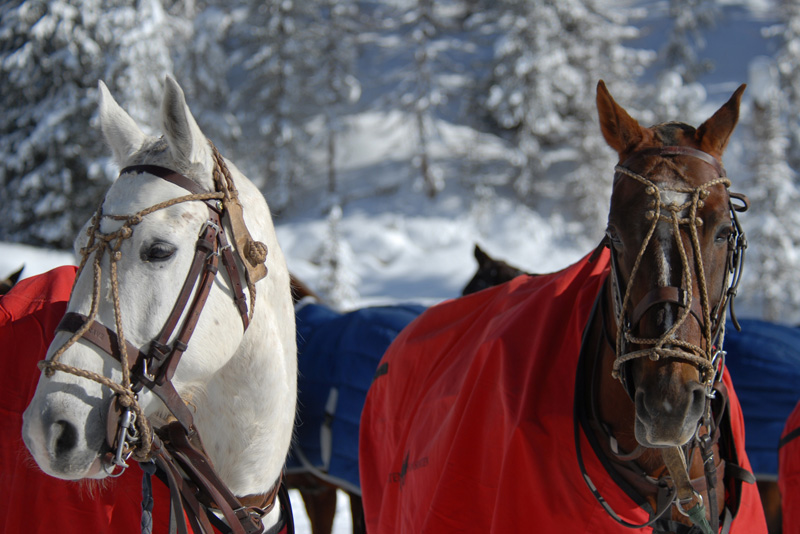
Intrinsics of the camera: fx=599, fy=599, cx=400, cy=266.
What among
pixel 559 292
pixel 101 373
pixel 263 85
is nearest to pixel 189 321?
pixel 101 373

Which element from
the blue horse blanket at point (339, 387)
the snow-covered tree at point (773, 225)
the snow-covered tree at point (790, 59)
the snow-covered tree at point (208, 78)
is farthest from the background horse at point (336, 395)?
the snow-covered tree at point (790, 59)

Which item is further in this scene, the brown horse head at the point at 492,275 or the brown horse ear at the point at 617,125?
the brown horse head at the point at 492,275

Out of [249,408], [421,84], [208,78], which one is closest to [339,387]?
[249,408]

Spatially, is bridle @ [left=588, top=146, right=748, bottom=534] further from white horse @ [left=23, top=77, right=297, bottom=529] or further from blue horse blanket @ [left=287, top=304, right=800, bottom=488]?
blue horse blanket @ [left=287, top=304, right=800, bottom=488]

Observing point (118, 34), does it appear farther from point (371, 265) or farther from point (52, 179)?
point (371, 265)

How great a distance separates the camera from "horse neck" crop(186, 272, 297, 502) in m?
2.08

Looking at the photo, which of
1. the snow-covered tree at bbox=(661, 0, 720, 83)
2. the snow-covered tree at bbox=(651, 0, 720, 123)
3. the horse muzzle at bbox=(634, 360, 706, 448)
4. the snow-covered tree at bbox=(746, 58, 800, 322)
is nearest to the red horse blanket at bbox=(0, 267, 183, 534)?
the horse muzzle at bbox=(634, 360, 706, 448)

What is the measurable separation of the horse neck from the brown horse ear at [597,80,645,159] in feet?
4.33

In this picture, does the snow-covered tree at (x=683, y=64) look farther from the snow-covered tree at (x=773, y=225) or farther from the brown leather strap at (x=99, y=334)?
the brown leather strap at (x=99, y=334)

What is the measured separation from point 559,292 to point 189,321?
57.1 inches

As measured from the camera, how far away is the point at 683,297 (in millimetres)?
1690

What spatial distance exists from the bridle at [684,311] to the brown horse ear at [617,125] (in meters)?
0.10

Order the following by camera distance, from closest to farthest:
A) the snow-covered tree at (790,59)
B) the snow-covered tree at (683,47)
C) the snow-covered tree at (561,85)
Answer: the snow-covered tree at (561,85), the snow-covered tree at (790,59), the snow-covered tree at (683,47)

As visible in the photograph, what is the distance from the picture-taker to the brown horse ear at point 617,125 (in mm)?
1989
